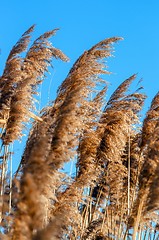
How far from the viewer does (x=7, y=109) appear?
6.91 m

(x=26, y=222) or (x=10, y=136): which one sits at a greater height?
(x=10, y=136)

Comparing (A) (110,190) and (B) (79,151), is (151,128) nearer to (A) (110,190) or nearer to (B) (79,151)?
(B) (79,151)

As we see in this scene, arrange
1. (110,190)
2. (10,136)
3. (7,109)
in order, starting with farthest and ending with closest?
1. (110,190)
2. (7,109)
3. (10,136)

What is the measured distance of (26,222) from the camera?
2246 millimetres

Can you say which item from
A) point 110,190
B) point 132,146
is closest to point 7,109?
point 132,146

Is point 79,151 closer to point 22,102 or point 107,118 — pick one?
point 107,118

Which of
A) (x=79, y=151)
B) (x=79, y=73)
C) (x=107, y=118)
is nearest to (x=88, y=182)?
(x=79, y=151)

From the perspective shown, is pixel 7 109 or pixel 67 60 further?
pixel 67 60

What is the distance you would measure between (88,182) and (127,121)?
44.1 inches

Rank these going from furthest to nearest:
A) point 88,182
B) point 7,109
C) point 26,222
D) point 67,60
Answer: point 67,60 < point 88,182 < point 7,109 < point 26,222

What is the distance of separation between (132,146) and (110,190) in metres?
1.09

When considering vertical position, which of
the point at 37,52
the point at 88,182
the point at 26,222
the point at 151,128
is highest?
the point at 37,52

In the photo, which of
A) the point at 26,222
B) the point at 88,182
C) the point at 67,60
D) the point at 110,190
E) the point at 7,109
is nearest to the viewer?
the point at 26,222

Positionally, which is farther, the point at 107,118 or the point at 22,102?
the point at 107,118
